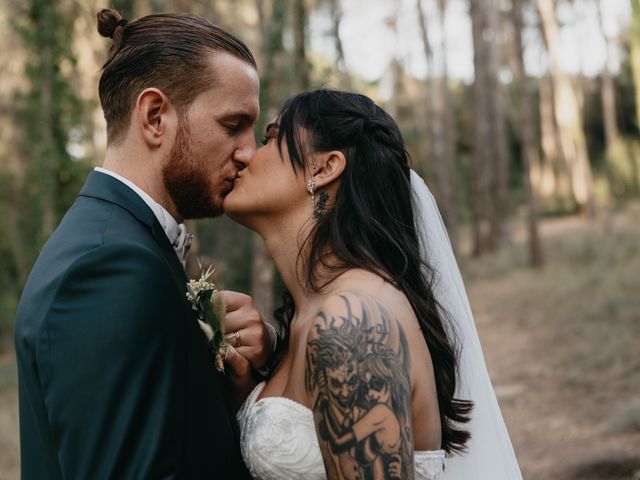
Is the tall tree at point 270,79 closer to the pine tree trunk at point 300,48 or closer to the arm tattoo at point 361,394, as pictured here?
the pine tree trunk at point 300,48

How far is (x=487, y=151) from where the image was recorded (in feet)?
74.3

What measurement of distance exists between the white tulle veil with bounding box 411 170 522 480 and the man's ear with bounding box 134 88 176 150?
1.00m

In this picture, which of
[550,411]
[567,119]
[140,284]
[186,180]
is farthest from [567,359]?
[567,119]

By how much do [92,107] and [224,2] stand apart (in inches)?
462

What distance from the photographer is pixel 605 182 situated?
27578mm

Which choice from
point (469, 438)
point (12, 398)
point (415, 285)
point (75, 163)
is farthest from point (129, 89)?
point (12, 398)

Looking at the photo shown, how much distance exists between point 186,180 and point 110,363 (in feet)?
2.98

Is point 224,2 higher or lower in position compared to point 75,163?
higher

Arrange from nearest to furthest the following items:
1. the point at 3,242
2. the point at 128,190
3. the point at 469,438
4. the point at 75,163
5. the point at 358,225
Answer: the point at 128,190
the point at 358,225
the point at 469,438
the point at 75,163
the point at 3,242

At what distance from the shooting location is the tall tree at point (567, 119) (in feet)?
67.0

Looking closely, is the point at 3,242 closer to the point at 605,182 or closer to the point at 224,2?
the point at 224,2

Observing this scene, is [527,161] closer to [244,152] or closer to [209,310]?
[244,152]

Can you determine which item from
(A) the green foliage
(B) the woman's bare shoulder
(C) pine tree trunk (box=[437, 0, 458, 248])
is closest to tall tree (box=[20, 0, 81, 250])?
(A) the green foliage

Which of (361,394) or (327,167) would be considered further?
(327,167)
